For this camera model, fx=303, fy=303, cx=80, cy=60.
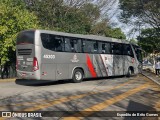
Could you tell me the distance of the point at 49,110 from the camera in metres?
9.48

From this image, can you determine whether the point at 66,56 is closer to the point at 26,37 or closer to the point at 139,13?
the point at 26,37

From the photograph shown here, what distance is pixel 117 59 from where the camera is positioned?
24.0 metres

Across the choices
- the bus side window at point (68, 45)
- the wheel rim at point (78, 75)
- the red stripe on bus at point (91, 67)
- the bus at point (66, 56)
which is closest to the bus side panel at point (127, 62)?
the bus at point (66, 56)

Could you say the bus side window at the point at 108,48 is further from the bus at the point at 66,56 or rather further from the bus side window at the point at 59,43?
the bus side window at the point at 59,43

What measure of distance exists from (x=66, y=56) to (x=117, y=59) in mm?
6482

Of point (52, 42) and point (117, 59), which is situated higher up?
point (52, 42)

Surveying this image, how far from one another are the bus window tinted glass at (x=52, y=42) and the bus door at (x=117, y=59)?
6454 mm

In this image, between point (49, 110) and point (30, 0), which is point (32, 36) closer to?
point (49, 110)

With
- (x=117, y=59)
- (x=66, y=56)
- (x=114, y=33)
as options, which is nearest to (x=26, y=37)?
(x=66, y=56)

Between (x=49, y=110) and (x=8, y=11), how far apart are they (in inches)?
575

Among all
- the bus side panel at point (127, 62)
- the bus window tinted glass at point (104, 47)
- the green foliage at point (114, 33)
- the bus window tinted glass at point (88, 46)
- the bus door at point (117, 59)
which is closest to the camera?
the bus window tinted glass at point (88, 46)

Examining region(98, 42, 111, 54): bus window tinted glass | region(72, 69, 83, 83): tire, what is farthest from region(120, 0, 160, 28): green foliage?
region(72, 69, 83, 83): tire

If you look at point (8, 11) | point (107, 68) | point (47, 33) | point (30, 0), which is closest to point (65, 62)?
point (47, 33)

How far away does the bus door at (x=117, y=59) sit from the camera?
23.7m
